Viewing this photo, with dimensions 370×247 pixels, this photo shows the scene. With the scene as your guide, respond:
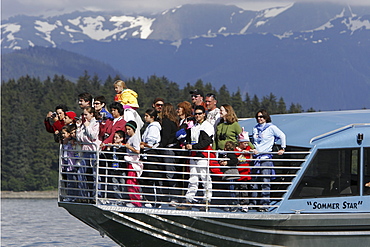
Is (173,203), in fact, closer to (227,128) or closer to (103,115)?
(227,128)

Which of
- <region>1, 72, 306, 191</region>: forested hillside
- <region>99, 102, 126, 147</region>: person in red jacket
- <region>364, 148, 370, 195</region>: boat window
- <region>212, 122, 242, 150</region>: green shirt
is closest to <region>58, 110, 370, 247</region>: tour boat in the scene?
<region>364, 148, 370, 195</region>: boat window

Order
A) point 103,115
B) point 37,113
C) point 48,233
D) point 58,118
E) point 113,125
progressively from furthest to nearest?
point 37,113
point 48,233
point 58,118
point 103,115
point 113,125

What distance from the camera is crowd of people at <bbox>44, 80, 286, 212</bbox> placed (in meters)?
15.9

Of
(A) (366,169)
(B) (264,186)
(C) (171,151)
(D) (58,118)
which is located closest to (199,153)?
(C) (171,151)

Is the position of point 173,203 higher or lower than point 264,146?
lower

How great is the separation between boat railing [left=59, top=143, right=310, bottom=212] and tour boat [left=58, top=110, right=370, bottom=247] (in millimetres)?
26

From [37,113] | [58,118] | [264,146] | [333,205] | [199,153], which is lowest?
[333,205]

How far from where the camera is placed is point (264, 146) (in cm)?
1628

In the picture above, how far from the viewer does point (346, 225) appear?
15961 millimetres

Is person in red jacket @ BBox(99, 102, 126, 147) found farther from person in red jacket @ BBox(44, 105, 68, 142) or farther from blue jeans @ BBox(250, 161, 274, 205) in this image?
blue jeans @ BBox(250, 161, 274, 205)

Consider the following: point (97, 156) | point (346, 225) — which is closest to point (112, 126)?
point (97, 156)

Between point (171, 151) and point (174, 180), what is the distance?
82 cm

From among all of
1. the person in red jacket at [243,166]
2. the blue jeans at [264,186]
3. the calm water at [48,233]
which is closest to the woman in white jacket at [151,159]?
the person in red jacket at [243,166]

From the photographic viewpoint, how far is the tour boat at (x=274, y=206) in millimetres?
15781
